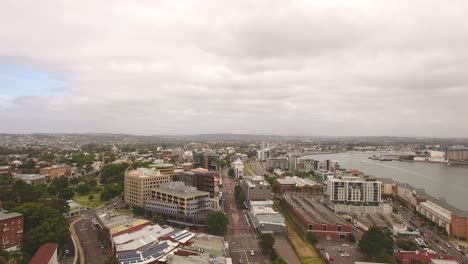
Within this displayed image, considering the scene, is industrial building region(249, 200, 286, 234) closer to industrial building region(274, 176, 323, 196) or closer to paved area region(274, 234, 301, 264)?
paved area region(274, 234, 301, 264)

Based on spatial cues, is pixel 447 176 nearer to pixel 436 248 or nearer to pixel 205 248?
pixel 436 248

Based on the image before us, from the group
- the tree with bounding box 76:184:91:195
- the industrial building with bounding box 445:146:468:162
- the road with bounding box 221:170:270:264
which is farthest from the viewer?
the industrial building with bounding box 445:146:468:162

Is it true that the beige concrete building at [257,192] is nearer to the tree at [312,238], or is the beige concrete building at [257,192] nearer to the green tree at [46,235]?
the tree at [312,238]

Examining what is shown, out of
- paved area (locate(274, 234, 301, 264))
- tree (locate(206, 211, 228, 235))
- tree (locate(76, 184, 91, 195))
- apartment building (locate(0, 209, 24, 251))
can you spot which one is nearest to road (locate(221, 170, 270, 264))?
tree (locate(206, 211, 228, 235))

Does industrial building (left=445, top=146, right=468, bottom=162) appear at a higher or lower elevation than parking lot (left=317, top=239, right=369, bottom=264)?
higher

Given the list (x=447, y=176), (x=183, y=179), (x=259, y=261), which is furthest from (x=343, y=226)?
(x=447, y=176)

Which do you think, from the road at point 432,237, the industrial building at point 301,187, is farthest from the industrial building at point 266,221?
the industrial building at point 301,187

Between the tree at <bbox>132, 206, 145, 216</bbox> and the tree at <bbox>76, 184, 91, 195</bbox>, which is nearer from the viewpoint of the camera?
the tree at <bbox>132, 206, 145, 216</bbox>
